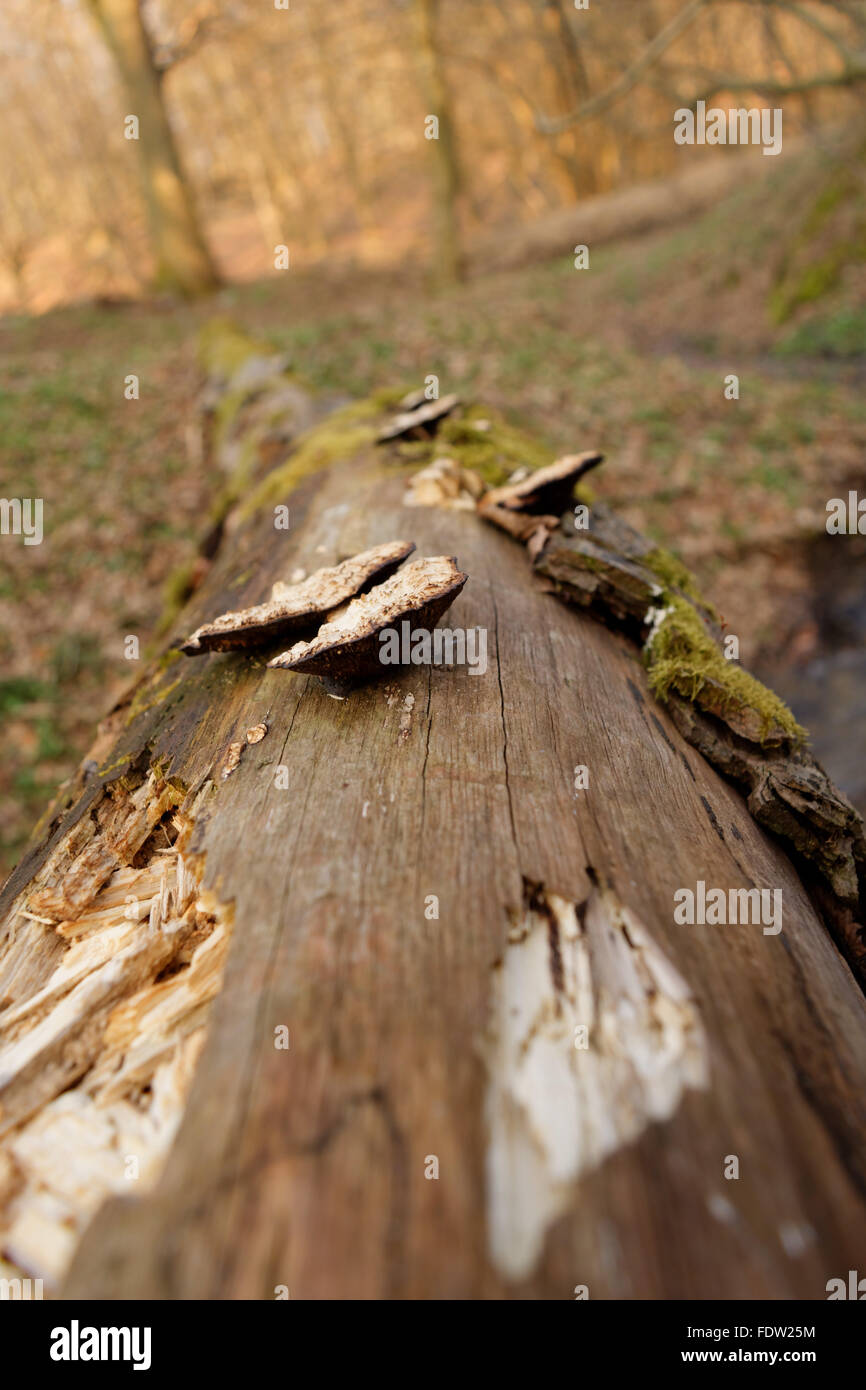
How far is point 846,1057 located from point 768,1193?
0.49m

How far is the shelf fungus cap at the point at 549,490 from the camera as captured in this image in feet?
10.7

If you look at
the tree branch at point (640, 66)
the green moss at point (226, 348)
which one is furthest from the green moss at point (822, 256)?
the green moss at point (226, 348)

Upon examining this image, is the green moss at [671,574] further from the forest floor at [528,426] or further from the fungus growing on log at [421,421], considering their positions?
the forest floor at [528,426]

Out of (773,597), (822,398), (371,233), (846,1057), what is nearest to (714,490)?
(773,597)

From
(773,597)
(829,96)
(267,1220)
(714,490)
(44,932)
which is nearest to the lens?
(267,1220)

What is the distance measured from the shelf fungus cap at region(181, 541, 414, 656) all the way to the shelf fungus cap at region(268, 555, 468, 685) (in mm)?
131

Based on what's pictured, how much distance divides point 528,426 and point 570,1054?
7939mm

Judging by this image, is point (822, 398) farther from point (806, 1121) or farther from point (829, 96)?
point (829, 96)

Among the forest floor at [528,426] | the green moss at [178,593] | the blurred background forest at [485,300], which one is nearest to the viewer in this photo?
the green moss at [178,593]

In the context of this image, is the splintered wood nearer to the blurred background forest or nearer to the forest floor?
the blurred background forest

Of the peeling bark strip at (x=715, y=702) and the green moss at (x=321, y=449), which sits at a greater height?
the green moss at (x=321, y=449)

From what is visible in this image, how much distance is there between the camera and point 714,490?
7668 mm

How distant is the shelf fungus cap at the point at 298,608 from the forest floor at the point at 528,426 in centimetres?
385

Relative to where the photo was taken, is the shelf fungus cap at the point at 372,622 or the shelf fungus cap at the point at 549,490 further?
the shelf fungus cap at the point at 549,490
